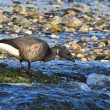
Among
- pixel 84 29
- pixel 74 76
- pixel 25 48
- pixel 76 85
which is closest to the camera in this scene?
pixel 76 85

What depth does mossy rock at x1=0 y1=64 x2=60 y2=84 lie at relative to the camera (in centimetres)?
1180

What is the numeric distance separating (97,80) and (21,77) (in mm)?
1897

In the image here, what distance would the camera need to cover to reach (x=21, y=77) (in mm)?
12039

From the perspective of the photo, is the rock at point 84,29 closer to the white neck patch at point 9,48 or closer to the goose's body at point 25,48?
the goose's body at point 25,48

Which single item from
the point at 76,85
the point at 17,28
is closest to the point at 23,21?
the point at 17,28

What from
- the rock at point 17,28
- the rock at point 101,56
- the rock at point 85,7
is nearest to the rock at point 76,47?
the rock at point 101,56

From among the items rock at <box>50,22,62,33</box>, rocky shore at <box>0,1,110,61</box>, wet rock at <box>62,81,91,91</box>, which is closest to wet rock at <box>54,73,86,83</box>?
wet rock at <box>62,81,91,91</box>

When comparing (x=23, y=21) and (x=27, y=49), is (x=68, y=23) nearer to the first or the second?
(x=23, y=21)

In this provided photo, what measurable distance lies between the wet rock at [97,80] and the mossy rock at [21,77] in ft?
2.68

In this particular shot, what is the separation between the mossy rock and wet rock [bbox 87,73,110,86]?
2.68 feet

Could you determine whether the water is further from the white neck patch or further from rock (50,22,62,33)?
rock (50,22,62,33)

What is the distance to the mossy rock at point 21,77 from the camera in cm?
1180

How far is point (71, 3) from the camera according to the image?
32688mm

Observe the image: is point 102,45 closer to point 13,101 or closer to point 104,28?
point 104,28
